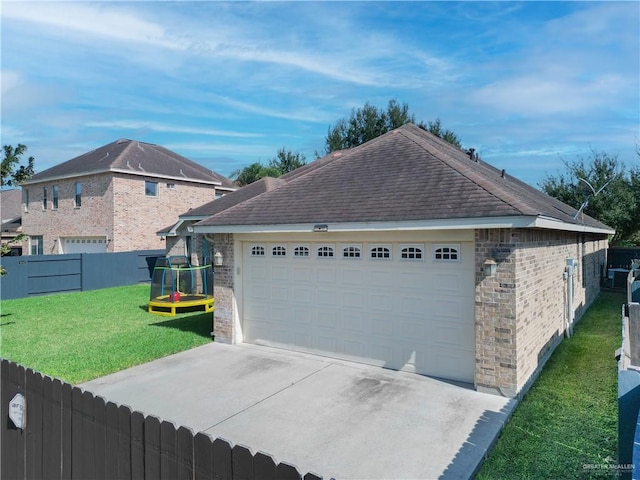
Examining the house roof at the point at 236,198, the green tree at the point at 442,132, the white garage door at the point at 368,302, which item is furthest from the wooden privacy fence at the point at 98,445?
the green tree at the point at 442,132

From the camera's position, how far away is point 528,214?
19.6ft

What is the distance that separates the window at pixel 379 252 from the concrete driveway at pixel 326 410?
214 cm

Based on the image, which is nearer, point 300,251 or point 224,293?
point 300,251

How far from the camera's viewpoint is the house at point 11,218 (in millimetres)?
31828

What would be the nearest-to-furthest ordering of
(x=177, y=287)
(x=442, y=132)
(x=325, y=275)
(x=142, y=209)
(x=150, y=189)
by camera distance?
(x=325, y=275)
(x=177, y=287)
(x=142, y=209)
(x=150, y=189)
(x=442, y=132)

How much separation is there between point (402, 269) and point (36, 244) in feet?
96.7

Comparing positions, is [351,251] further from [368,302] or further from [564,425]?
[564,425]

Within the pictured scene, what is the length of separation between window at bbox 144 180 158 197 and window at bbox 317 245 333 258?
64.0 feet

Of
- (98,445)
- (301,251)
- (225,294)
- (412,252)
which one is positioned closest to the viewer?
(98,445)

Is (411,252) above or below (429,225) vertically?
below

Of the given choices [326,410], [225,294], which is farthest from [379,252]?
[225,294]

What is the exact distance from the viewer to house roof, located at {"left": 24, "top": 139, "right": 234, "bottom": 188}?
24234 millimetres

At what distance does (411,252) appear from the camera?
301 inches

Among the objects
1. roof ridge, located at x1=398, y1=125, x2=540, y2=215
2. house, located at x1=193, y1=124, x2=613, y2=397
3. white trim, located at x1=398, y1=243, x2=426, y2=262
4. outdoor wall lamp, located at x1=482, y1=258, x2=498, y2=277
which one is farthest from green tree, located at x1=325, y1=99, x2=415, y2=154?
outdoor wall lamp, located at x1=482, y1=258, x2=498, y2=277
